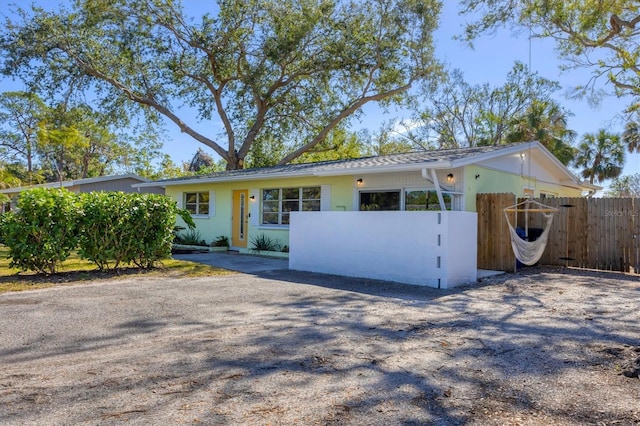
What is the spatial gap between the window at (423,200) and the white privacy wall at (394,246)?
1.74 m

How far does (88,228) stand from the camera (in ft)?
26.3

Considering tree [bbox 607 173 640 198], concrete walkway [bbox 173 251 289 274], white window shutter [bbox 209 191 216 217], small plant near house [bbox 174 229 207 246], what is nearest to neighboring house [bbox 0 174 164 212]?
small plant near house [bbox 174 229 207 246]

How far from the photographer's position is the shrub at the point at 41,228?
24.0 ft

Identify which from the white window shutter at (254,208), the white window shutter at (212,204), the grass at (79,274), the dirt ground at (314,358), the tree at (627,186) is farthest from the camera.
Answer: the tree at (627,186)

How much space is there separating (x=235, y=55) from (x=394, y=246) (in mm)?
16245

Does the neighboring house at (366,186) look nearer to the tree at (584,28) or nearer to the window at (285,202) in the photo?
the window at (285,202)

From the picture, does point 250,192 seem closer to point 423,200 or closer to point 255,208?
point 255,208

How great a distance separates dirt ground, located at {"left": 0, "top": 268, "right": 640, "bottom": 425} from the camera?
2.67 m

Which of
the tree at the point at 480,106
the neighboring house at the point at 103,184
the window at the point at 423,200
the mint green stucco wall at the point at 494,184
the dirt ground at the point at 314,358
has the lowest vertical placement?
the dirt ground at the point at 314,358

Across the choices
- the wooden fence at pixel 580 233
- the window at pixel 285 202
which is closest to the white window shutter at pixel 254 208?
the window at pixel 285 202

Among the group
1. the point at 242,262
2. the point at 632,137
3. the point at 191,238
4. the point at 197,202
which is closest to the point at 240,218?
the point at 191,238

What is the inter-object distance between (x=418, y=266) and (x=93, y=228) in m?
6.10

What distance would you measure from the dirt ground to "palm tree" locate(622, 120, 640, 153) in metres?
19.4

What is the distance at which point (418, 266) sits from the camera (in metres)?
7.77
